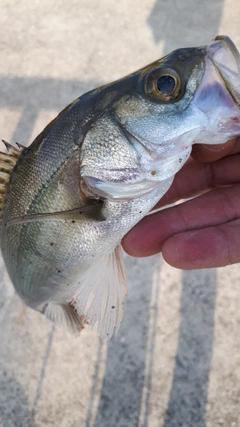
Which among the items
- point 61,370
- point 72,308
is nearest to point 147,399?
point 61,370

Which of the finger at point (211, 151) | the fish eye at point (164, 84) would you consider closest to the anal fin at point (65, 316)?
the finger at point (211, 151)

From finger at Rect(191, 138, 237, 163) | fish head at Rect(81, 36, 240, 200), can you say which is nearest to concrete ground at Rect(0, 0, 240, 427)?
finger at Rect(191, 138, 237, 163)

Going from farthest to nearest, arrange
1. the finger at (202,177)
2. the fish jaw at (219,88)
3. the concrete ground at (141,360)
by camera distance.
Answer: the concrete ground at (141,360)
the finger at (202,177)
the fish jaw at (219,88)

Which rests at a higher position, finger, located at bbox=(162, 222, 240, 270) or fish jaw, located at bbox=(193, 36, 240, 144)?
fish jaw, located at bbox=(193, 36, 240, 144)

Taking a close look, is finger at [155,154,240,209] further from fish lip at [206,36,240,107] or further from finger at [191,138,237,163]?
fish lip at [206,36,240,107]

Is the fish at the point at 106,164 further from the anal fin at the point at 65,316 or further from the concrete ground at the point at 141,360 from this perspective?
the concrete ground at the point at 141,360

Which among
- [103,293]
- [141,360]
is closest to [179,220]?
[103,293]

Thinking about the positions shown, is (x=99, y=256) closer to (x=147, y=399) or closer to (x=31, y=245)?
(x=31, y=245)

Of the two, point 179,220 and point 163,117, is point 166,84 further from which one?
point 179,220
